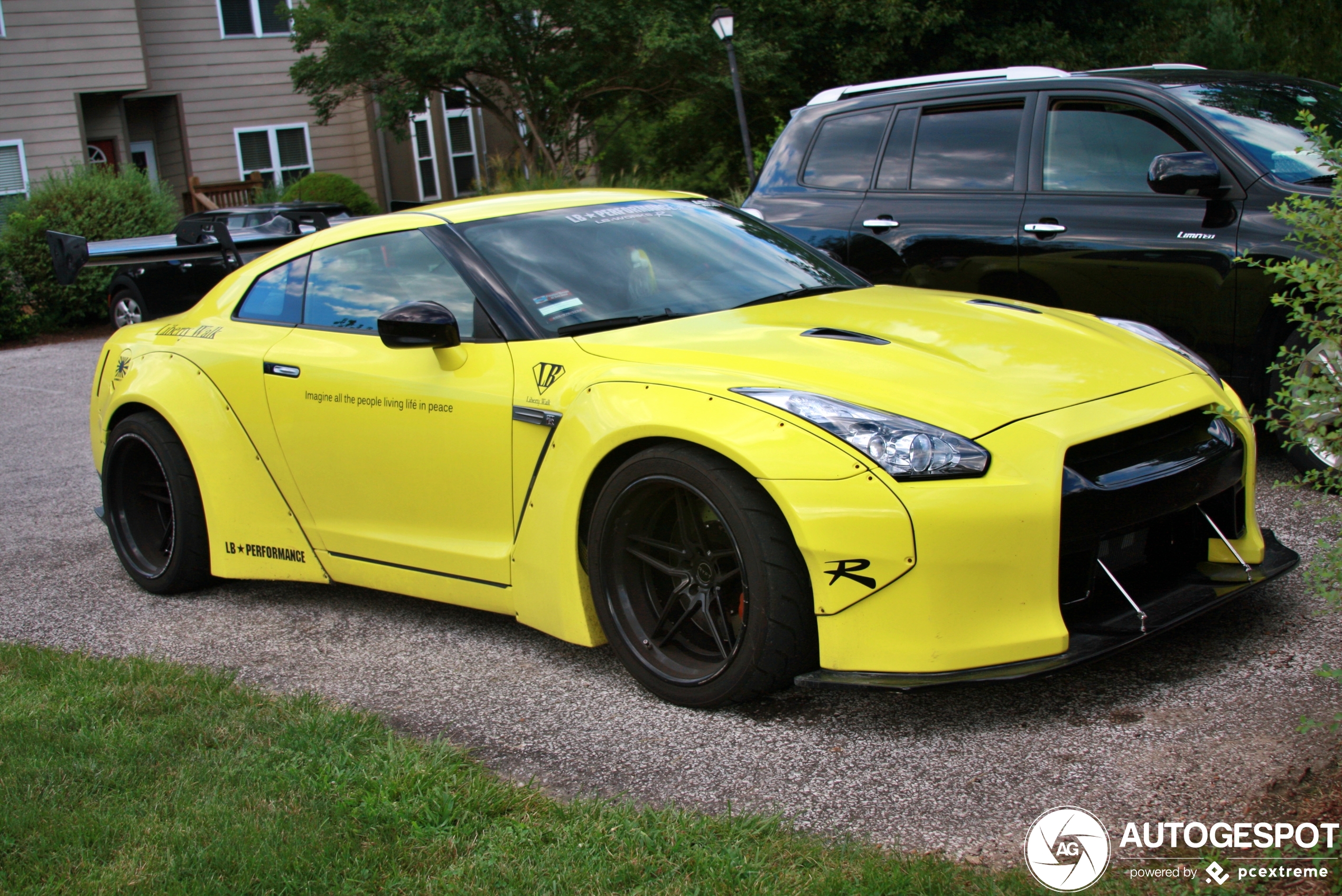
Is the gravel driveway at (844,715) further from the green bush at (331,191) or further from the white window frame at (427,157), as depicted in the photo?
the white window frame at (427,157)

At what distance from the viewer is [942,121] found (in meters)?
6.44

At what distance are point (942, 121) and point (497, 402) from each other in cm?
353

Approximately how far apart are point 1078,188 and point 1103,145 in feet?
0.74

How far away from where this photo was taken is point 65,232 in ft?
50.9

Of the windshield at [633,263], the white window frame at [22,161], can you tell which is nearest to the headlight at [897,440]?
the windshield at [633,263]

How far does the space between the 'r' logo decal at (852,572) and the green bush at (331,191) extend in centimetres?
2275

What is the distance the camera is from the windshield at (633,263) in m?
4.16

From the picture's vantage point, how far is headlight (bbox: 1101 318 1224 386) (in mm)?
3996

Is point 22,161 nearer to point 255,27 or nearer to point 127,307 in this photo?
point 255,27

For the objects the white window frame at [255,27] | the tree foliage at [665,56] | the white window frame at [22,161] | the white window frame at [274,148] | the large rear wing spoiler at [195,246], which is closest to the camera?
the large rear wing spoiler at [195,246]

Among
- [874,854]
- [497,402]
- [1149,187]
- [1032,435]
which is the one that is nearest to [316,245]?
[497,402]

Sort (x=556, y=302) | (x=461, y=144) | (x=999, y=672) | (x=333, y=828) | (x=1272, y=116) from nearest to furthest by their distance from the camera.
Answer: (x=333, y=828) → (x=999, y=672) → (x=556, y=302) → (x=1272, y=116) → (x=461, y=144)

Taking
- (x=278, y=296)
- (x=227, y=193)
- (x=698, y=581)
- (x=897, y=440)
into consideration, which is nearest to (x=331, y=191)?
(x=227, y=193)

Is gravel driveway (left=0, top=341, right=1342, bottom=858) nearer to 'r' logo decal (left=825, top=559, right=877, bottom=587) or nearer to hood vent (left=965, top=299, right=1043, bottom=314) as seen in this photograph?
'r' logo decal (left=825, top=559, right=877, bottom=587)
